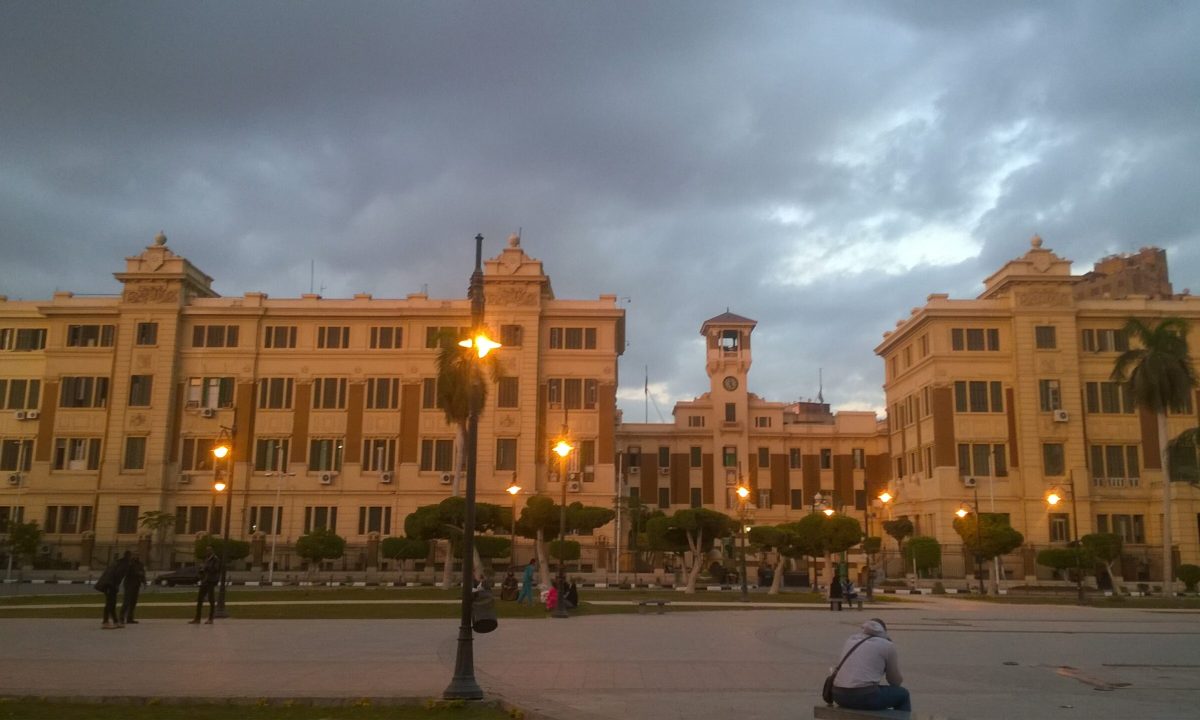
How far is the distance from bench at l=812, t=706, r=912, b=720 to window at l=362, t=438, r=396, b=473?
5474cm

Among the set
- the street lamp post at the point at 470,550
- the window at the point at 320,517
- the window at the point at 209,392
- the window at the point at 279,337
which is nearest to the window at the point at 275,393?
the window at the point at 209,392

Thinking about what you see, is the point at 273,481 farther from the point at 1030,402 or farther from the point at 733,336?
the point at 1030,402

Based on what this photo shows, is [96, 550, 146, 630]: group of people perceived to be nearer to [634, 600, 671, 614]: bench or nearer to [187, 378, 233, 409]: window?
[634, 600, 671, 614]: bench

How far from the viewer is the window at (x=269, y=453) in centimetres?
6178

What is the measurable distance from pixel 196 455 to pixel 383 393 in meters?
12.7

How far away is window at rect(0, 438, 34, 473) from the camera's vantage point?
62.3 metres

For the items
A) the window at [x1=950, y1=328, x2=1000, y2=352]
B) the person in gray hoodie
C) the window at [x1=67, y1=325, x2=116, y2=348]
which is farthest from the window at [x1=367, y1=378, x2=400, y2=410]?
the person in gray hoodie

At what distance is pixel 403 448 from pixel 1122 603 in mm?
41377

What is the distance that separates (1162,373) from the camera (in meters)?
53.7

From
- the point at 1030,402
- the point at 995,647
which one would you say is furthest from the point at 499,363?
the point at 995,647

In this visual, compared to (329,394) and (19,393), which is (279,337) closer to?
(329,394)

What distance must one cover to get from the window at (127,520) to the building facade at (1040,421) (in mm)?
50632

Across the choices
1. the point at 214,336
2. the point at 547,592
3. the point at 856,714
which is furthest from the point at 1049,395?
the point at 856,714

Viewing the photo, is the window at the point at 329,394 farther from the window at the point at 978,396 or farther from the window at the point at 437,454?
the window at the point at 978,396
